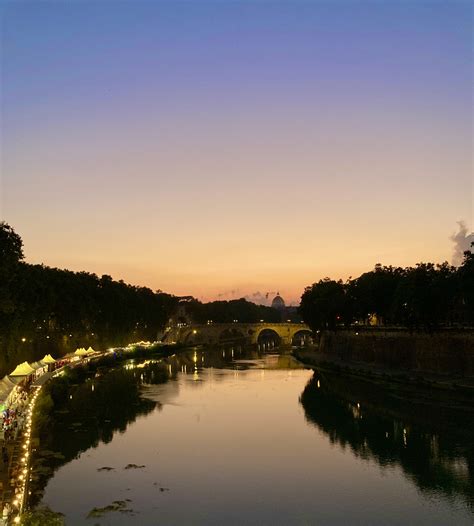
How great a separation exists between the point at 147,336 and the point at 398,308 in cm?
7761

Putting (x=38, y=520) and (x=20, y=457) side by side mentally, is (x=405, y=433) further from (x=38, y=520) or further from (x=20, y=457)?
(x=38, y=520)

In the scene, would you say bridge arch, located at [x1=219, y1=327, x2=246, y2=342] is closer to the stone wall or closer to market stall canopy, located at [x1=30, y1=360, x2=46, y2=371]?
the stone wall

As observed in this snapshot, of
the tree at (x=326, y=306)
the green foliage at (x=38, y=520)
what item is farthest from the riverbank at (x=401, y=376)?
the green foliage at (x=38, y=520)

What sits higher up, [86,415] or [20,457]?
[20,457]

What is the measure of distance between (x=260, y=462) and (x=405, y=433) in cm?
1217

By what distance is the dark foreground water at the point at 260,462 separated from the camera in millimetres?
24688

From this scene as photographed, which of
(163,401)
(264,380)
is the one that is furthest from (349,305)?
(163,401)

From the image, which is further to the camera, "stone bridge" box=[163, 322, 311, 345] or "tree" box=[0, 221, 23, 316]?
"stone bridge" box=[163, 322, 311, 345]

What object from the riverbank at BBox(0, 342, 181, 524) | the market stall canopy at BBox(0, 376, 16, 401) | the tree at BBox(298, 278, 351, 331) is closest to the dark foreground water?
the riverbank at BBox(0, 342, 181, 524)

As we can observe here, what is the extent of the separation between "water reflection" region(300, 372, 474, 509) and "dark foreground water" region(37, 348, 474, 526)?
0.09 m

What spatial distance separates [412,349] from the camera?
67.4m

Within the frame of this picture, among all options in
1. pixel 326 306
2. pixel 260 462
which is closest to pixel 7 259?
pixel 260 462

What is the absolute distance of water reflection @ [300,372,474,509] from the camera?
2927cm

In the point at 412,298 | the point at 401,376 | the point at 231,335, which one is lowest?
the point at 401,376
